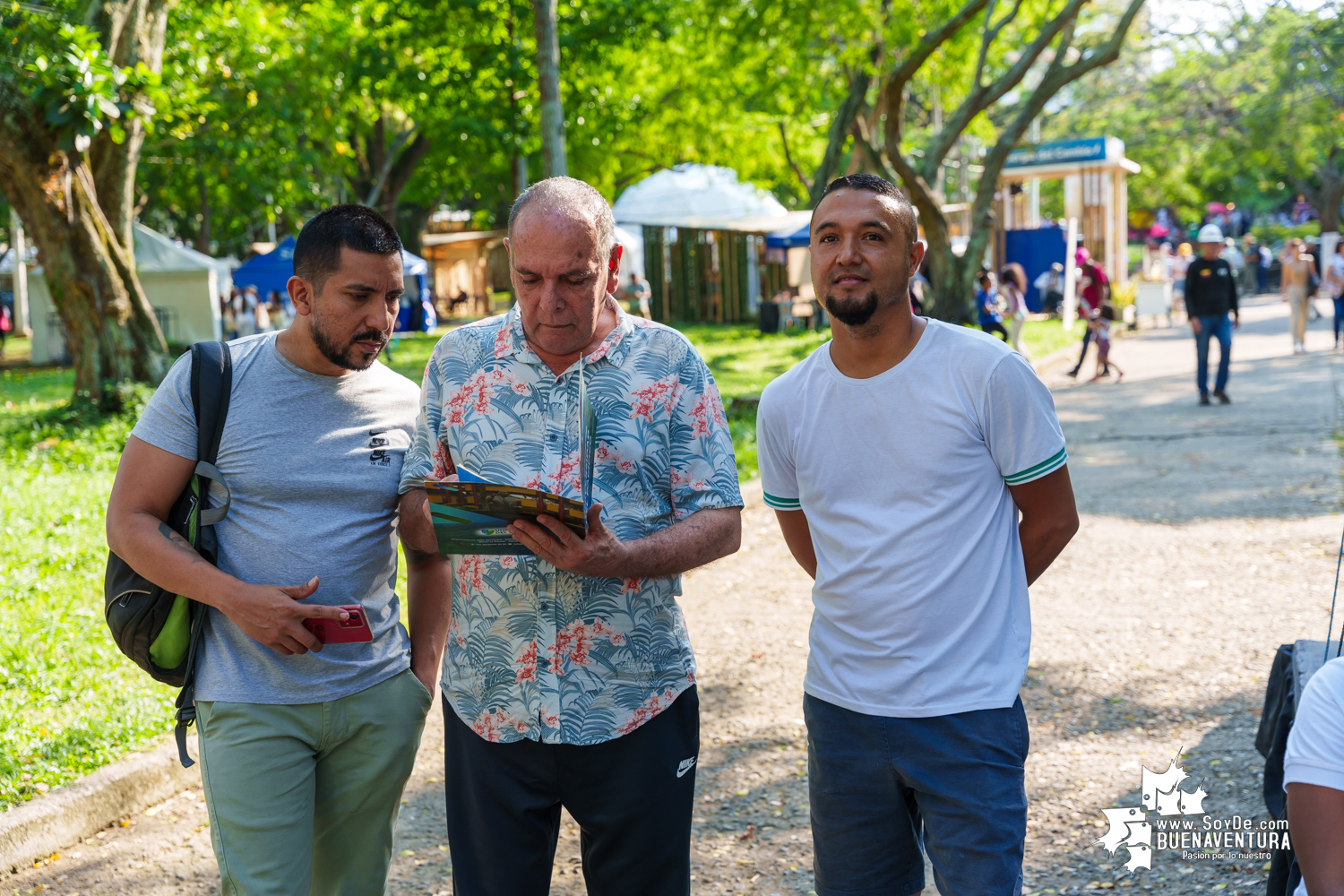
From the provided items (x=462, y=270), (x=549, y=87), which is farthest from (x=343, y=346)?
(x=462, y=270)

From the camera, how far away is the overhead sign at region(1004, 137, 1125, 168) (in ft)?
92.7

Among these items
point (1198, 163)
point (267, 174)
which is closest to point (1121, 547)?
point (267, 174)

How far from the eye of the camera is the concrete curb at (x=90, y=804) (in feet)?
13.2

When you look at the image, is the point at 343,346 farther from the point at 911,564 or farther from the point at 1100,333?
the point at 1100,333

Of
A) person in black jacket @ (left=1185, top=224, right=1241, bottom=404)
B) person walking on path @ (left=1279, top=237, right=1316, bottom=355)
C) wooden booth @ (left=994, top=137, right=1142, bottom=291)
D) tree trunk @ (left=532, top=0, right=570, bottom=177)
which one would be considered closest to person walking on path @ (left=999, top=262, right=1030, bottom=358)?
person walking on path @ (left=1279, top=237, right=1316, bottom=355)

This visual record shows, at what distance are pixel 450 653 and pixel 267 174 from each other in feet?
68.0

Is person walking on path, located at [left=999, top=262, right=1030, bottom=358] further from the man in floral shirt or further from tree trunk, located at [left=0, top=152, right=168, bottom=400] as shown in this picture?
the man in floral shirt

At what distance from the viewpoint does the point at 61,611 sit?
6.27 meters

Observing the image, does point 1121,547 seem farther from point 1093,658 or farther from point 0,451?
point 0,451

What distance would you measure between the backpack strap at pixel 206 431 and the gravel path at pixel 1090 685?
1624 mm

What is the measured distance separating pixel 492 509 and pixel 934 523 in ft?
3.22

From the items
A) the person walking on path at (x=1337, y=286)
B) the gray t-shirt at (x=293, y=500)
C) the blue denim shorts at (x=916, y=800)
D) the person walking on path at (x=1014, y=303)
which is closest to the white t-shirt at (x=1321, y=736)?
the blue denim shorts at (x=916, y=800)

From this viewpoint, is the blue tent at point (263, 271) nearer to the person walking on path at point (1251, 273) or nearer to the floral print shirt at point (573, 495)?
the floral print shirt at point (573, 495)

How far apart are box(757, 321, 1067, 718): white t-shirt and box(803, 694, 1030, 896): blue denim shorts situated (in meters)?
0.06
